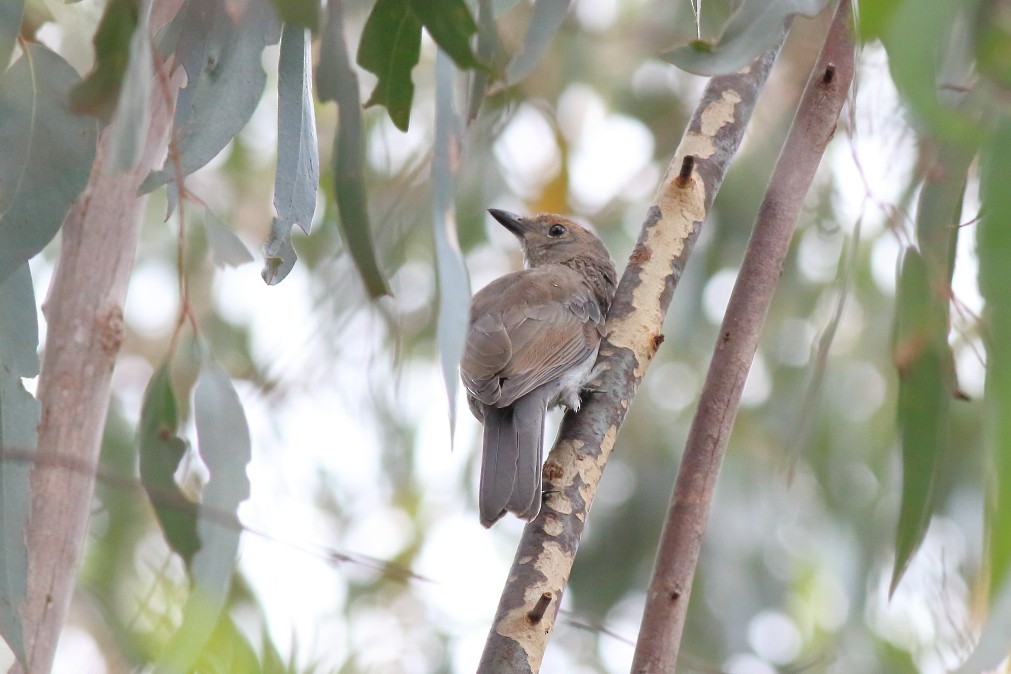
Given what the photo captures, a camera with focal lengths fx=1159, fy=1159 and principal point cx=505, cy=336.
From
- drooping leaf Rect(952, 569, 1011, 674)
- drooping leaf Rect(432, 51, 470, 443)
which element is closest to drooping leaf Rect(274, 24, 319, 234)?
drooping leaf Rect(432, 51, 470, 443)

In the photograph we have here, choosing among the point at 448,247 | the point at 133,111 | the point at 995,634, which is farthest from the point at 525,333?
the point at 995,634

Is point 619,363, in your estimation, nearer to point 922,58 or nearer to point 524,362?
point 524,362

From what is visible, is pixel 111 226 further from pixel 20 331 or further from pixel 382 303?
pixel 382 303

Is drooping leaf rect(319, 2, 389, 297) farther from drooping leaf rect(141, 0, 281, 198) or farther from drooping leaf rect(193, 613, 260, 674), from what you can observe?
drooping leaf rect(193, 613, 260, 674)

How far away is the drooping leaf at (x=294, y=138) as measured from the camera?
2.19 m

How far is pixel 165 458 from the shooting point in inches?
94.0

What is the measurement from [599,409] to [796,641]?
336 centimetres

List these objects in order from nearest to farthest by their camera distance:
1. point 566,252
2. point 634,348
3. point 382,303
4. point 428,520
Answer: point 634,348 < point 382,303 < point 566,252 < point 428,520

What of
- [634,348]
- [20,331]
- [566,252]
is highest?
[566,252]

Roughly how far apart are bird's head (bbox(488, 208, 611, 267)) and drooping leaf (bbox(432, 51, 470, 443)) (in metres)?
2.77

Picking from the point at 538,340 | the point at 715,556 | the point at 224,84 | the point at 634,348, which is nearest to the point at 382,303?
the point at 538,340

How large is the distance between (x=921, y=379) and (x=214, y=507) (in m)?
1.45

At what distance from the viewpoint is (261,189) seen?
6426 millimetres

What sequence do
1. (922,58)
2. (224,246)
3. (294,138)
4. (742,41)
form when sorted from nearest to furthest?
(922,58), (742,41), (294,138), (224,246)
